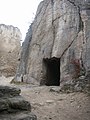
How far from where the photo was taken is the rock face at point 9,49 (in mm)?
17702

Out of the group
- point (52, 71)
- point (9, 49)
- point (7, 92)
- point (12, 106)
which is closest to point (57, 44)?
point (52, 71)

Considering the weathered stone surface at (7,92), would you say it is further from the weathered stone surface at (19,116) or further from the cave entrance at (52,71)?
the cave entrance at (52,71)

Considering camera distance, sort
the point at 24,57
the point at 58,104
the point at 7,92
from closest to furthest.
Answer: the point at 7,92 < the point at 58,104 < the point at 24,57

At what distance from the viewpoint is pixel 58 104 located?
7.53 meters

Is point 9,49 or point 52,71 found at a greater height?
point 9,49

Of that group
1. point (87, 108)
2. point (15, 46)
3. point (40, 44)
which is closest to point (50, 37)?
point (40, 44)

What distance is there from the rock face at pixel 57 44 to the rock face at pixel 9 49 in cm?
439

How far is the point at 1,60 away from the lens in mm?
18359

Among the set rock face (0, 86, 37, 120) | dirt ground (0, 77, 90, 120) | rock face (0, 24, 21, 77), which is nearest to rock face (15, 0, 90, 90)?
dirt ground (0, 77, 90, 120)

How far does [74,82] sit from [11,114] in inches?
198

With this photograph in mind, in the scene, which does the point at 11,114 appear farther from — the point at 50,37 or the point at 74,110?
the point at 50,37

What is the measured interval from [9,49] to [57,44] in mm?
9121

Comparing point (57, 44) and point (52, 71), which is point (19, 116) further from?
point (52, 71)

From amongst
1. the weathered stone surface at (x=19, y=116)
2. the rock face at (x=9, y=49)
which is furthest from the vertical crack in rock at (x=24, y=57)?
the weathered stone surface at (x=19, y=116)
